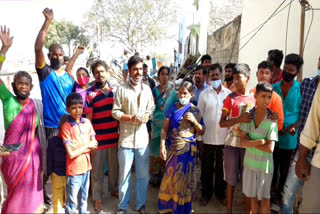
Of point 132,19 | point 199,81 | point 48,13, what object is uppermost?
point 132,19

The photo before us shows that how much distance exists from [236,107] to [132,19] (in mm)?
26501

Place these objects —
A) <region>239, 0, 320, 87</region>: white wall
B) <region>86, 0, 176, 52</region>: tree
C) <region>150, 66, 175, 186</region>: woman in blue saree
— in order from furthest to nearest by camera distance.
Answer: <region>86, 0, 176, 52</region>: tree
<region>239, 0, 320, 87</region>: white wall
<region>150, 66, 175, 186</region>: woman in blue saree

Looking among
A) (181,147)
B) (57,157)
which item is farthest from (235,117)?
(57,157)

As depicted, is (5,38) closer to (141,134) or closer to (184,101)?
(141,134)

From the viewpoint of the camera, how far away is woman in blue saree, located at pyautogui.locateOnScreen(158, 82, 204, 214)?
2850 millimetres

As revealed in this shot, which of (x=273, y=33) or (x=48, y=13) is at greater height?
(x=273, y=33)

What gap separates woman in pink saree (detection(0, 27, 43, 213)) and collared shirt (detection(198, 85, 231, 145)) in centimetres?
207

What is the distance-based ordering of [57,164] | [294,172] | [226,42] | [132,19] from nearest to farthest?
[294,172] < [57,164] < [226,42] < [132,19]

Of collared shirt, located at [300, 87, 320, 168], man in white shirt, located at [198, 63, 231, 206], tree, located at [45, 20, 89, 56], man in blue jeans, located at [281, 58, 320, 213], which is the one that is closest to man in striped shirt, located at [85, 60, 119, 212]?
man in white shirt, located at [198, 63, 231, 206]

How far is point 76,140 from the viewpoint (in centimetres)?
269

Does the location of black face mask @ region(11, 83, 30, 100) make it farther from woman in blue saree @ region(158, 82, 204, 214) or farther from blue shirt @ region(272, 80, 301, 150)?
blue shirt @ region(272, 80, 301, 150)

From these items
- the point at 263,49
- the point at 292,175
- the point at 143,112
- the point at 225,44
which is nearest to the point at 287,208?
the point at 292,175

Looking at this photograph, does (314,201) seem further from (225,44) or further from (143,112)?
(225,44)

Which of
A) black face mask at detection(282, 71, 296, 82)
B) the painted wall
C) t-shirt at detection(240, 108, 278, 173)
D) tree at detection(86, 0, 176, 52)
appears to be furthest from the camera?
tree at detection(86, 0, 176, 52)
